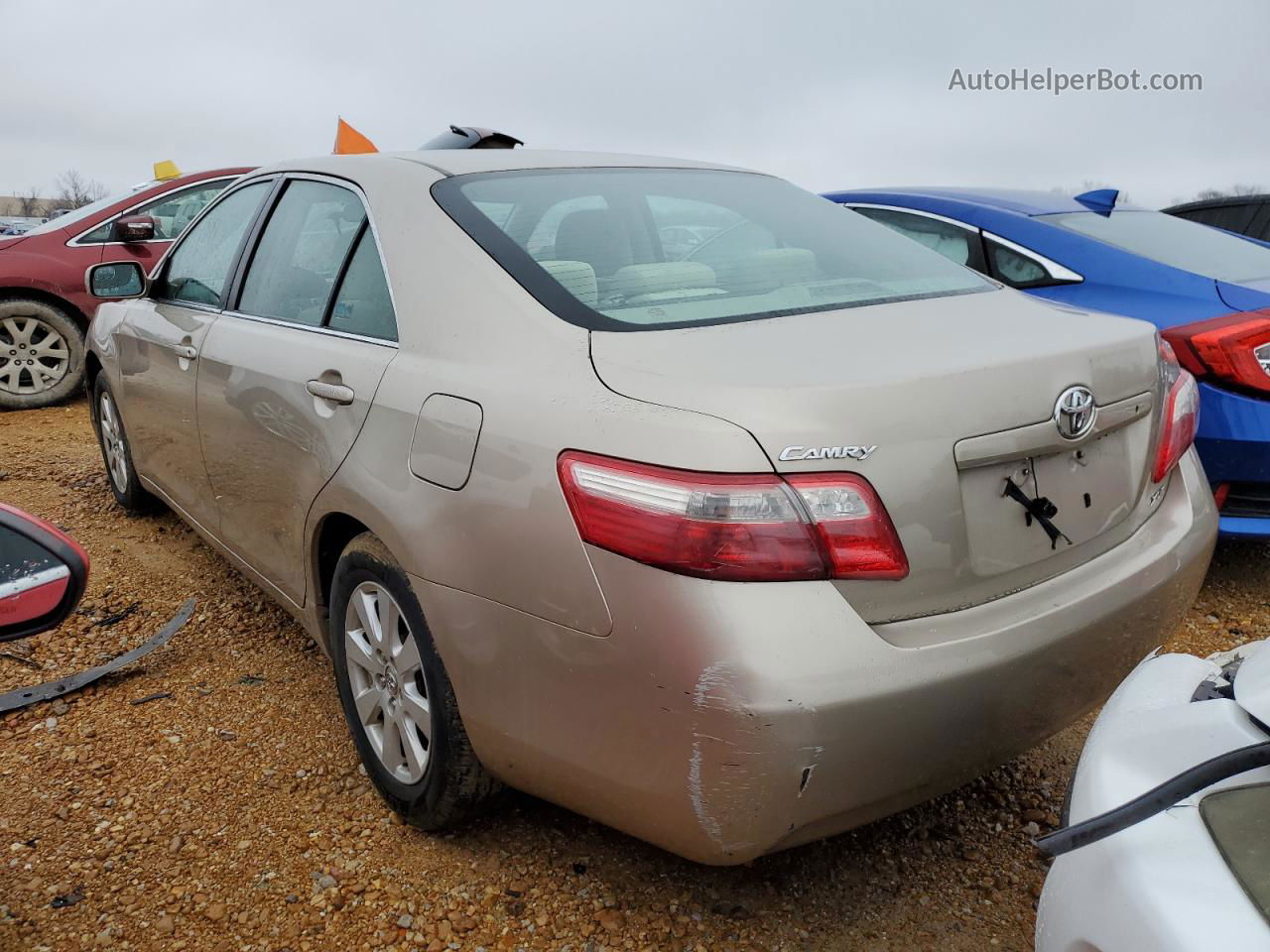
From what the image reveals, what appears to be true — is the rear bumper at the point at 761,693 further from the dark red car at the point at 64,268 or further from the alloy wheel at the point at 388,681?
the dark red car at the point at 64,268

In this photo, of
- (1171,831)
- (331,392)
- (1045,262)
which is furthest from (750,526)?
(1045,262)

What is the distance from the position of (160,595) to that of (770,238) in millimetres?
2639

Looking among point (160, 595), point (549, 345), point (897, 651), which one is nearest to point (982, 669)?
point (897, 651)

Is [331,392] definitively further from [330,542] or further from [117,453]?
[117,453]

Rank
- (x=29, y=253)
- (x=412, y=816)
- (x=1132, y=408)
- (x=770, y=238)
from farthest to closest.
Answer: (x=29, y=253)
(x=770, y=238)
(x=412, y=816)
(x=1132, y=408)

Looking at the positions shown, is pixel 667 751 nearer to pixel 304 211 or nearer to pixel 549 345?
pixel 549 345

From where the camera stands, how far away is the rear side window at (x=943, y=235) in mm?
4191

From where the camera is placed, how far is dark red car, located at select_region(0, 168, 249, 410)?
22.7 ft

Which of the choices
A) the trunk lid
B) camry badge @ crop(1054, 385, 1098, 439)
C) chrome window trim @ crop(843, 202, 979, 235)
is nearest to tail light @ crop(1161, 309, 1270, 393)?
chrome window trim @ crop(843, 202, 979, 235)

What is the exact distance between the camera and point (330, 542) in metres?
2.49

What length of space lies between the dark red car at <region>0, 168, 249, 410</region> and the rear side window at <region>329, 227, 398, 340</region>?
5.19 m

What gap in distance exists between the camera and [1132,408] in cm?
196

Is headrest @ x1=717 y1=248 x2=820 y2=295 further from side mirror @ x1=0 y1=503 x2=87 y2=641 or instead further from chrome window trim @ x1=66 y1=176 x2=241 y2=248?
chrome window trim @ x1=66 y1=176 x2=241 y2=248

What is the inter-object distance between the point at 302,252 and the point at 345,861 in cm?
160
